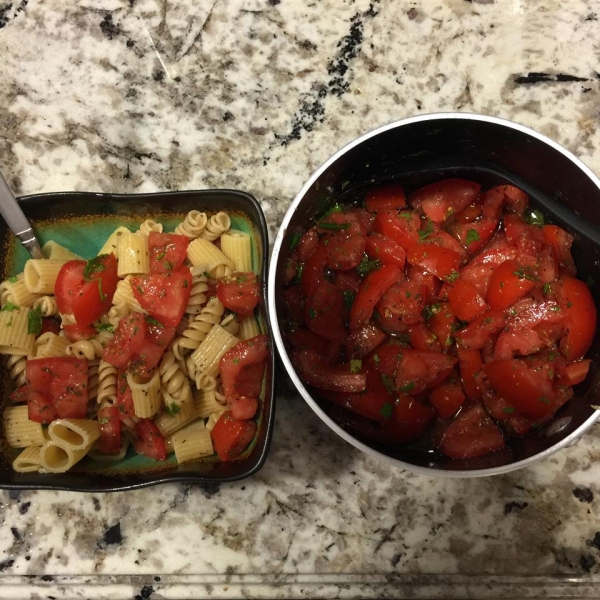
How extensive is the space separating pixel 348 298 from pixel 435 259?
0.73 feet

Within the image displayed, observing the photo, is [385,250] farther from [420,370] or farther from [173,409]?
[173,409]

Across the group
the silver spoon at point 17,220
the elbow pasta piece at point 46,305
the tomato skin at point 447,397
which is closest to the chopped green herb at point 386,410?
the tomato skin at point 447,397

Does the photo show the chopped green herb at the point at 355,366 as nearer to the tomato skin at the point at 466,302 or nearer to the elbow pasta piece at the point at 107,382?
the tomato skin at the point at 466,302

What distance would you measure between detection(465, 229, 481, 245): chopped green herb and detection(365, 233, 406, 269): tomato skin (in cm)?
17

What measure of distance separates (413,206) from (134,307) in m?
0.77

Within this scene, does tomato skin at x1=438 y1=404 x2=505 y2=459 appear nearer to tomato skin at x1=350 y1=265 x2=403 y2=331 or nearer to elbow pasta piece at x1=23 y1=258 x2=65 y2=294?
tomato skin at x1=350 y1=265 x2=403 y2=331

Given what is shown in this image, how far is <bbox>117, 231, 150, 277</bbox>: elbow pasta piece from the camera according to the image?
4.66ft

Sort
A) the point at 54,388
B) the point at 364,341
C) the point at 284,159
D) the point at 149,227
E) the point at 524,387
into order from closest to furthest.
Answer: the point at 524,387 < the point at 364,341 < the point at 54,388 < the point at 149,227 < the point at 284,159

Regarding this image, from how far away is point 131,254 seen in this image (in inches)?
56.0

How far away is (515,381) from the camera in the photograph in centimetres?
117

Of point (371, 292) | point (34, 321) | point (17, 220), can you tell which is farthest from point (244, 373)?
point (17, 220)

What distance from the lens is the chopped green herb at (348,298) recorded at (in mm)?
1294

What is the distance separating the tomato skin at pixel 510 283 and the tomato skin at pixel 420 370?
0.17 m

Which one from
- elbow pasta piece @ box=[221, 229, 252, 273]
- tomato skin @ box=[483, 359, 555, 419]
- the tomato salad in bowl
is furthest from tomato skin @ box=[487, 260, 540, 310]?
elbow pasta piece @ box=[221, 229, 252, 273]
